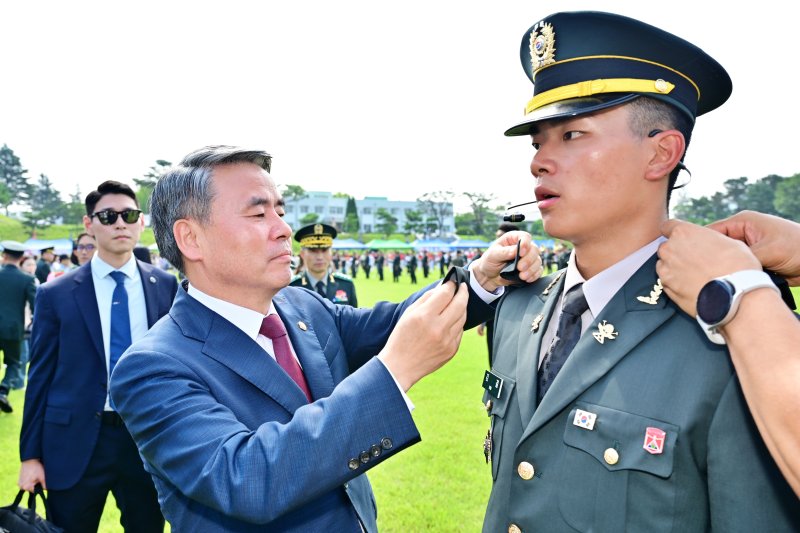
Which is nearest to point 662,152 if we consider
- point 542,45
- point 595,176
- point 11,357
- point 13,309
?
point 595,176

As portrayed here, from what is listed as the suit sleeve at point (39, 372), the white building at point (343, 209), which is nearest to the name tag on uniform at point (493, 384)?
the suit sleeve at point (39, 372)

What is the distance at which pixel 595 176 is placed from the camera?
67.8 inches

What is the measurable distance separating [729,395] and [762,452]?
6.3 inches

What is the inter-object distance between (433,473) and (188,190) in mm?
4314

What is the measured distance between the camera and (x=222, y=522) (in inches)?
69.1

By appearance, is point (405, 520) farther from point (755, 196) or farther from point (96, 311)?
point (755, 196)

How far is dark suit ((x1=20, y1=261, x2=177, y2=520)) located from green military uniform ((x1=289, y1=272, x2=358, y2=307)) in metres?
3.99

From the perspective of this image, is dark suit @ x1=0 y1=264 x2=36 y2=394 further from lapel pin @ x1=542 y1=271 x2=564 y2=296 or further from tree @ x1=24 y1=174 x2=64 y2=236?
tree @ x1=24 y1=174 x2=64 y2=236

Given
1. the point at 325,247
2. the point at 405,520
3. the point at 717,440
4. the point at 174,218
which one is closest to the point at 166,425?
the point at 174,218

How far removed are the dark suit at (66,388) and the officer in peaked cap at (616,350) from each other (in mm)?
2794

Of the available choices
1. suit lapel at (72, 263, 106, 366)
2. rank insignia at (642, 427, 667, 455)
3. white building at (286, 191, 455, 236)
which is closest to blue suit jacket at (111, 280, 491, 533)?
rank insignia at (642, 427, 667, 455)

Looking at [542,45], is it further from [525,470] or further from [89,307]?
[89,307]

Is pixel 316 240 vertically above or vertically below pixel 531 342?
below

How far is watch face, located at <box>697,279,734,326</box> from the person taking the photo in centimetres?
130
